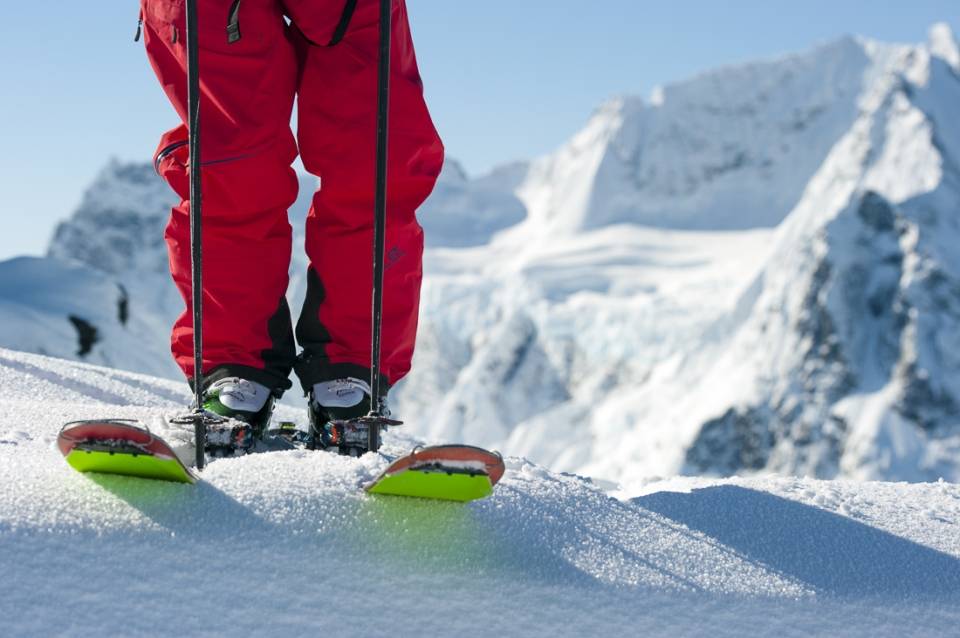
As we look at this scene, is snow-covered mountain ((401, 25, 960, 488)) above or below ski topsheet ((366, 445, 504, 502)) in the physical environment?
above

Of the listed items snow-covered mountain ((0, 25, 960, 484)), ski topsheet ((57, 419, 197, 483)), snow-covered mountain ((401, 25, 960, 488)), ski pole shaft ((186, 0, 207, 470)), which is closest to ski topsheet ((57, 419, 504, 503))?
ski topsheet ((57, 419, 197, 483))

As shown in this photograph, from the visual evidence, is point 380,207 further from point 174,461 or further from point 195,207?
point 174,461

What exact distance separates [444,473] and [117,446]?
1.88 feet

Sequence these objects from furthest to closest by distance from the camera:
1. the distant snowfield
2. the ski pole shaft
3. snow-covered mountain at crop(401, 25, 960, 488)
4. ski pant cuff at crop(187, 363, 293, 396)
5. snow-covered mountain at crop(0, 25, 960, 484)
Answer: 1. snow-covered mountain at crop(0, 25, 960, 484)
2. snow-covered mountain at crop(401, 25, 960, 488)
3. ski pant cuff at crop(187, 363, 293, 396)
4. the ski pole shaft
5. the distant snowfield

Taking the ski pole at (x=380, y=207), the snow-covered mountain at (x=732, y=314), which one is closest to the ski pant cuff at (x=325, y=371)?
the ski pole at (x=380, y=207)

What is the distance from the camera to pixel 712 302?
471 feet

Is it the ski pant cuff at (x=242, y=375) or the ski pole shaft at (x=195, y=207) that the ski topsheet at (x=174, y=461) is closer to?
the ski pole shaft at (x=195, y=207)

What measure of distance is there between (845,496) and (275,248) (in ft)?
5.35

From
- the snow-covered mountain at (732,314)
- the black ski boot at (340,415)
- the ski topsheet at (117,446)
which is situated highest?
the snow-covered mountain at (732,314)

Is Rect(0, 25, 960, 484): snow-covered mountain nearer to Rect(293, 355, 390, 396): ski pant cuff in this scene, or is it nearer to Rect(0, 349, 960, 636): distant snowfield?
Rect(293, 355, 390, 396): ski pant cuff


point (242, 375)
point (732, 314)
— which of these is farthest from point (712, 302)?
point (242, 375)

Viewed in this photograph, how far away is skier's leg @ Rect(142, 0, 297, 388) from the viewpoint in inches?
113

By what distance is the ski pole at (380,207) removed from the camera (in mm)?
2564

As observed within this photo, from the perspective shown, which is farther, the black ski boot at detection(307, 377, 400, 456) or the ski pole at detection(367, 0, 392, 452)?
the black ski boot at detection(307, 377, 400, 456)
